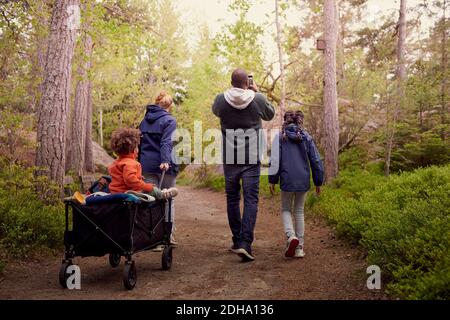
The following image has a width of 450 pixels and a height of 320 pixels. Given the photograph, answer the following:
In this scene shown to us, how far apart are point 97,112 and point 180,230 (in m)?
26.2

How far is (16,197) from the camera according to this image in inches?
251

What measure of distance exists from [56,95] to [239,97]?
3395 mm

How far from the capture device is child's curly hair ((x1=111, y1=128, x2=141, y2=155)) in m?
4.75

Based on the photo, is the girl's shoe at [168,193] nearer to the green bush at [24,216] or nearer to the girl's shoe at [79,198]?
the girl's shoe at [79,198]

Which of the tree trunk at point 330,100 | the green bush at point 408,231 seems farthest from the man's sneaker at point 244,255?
the tree trunk at point 330,100

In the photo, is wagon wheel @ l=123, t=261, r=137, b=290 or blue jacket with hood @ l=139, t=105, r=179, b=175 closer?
wagon wheel @ l=123, t=261, r=137, b=290

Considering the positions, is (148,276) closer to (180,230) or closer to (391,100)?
(180,230)

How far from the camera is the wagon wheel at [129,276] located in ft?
14.0

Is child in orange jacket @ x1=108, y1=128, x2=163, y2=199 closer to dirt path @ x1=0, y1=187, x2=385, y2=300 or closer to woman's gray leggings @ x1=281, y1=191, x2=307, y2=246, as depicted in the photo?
dirt path @ x1=0, y1=187, x2=385, y2=300

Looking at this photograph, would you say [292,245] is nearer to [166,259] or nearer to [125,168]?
[166,259]

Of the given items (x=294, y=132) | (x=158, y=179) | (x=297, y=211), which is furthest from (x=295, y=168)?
(x=158, y=179)

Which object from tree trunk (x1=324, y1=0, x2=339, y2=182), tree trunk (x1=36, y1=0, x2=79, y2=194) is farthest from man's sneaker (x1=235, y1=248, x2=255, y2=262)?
tree trunk (x1=324, y1=0, x2=339, y2=182)

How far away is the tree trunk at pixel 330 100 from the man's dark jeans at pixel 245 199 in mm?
5520
